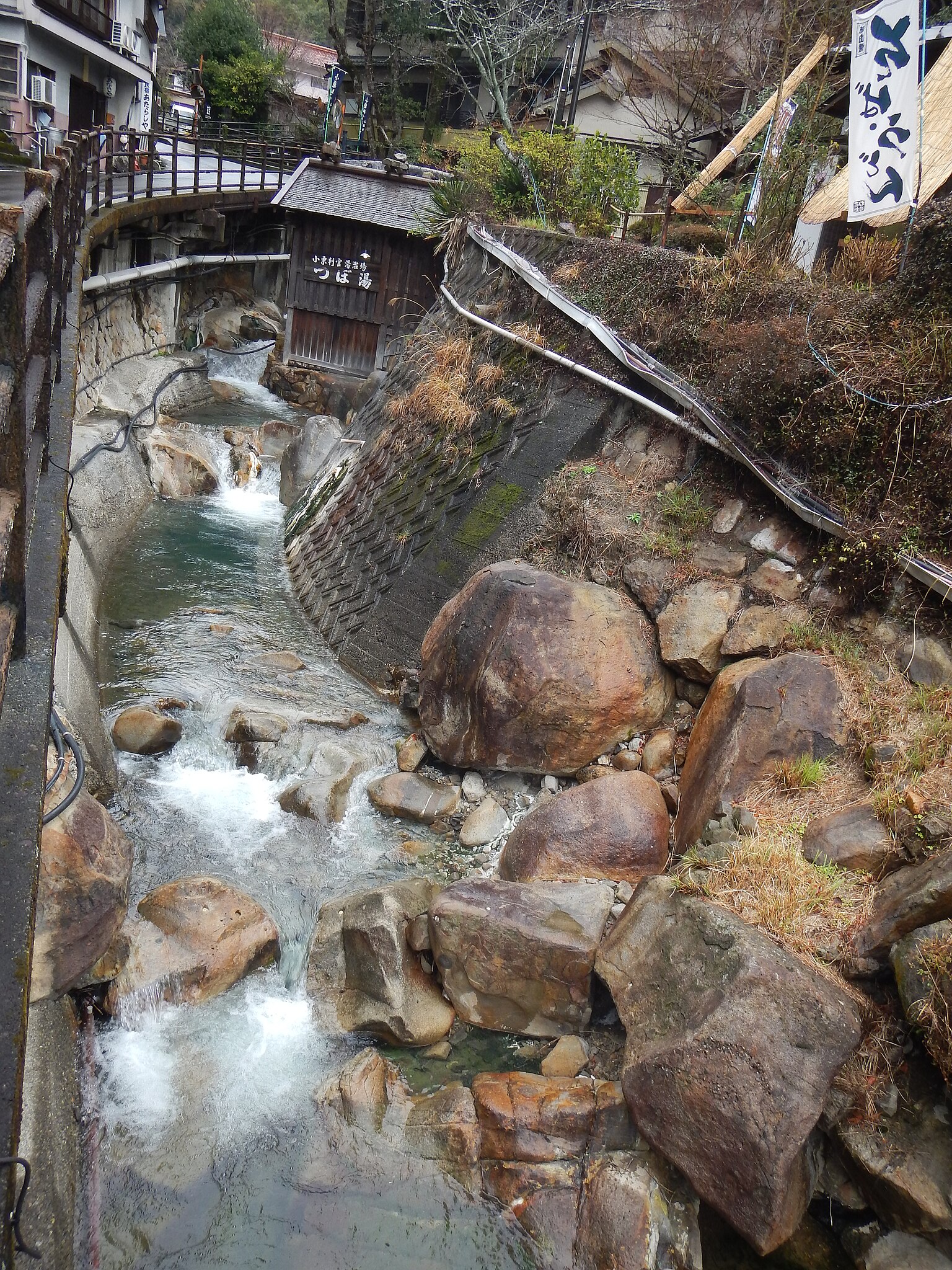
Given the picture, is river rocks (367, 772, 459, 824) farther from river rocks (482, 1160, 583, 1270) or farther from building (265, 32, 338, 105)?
building (265, 32, 338, 105)

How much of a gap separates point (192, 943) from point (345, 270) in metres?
17.1

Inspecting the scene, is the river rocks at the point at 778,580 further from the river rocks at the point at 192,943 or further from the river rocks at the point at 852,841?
the river rocks at the point at 192,943

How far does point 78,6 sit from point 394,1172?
27233mm

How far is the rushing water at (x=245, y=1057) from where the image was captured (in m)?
4.11

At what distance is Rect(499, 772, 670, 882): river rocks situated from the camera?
5.85m

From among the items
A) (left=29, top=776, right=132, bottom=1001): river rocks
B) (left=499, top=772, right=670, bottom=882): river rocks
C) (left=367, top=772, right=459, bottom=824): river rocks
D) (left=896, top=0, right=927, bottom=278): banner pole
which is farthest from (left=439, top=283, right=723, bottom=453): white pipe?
(left=29, top=776, right=132, bottom=1001): river rocks

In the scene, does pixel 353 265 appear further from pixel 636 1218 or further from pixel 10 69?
pixel 636 1218

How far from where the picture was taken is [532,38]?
20906 mm

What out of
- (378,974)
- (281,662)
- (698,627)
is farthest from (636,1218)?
(281,662)

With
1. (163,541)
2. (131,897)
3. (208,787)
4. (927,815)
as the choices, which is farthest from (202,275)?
(927,815)

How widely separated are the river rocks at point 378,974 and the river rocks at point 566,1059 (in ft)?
2.14

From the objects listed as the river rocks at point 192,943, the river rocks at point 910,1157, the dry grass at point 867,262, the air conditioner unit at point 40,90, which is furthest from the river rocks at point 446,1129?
the air conditioner unit at point 40,90

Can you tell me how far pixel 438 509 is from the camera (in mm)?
9266

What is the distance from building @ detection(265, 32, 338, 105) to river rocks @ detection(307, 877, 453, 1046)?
3818cm
